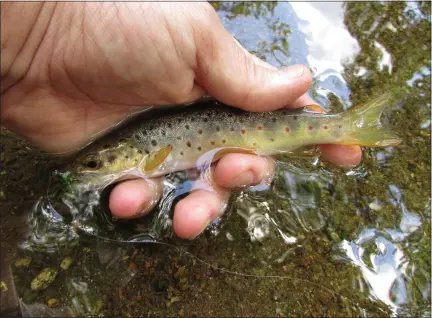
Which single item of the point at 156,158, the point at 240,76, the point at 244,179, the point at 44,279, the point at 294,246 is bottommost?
the point at 44,279

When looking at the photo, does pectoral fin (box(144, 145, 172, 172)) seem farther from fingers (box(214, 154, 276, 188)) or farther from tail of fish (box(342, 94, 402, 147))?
tail of fish (box(342, 94, 402, 147))

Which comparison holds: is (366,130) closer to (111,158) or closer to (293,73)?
(293,73)

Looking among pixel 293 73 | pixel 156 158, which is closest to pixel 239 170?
pixel 156 158

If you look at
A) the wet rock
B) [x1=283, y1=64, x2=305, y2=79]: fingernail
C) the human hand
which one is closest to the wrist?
the human hand

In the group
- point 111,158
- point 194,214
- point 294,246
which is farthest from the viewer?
point 294,246

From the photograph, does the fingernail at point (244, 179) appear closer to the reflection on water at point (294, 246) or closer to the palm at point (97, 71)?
the reflection on water at point (294, 246)

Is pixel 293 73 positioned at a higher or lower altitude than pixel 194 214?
higher
